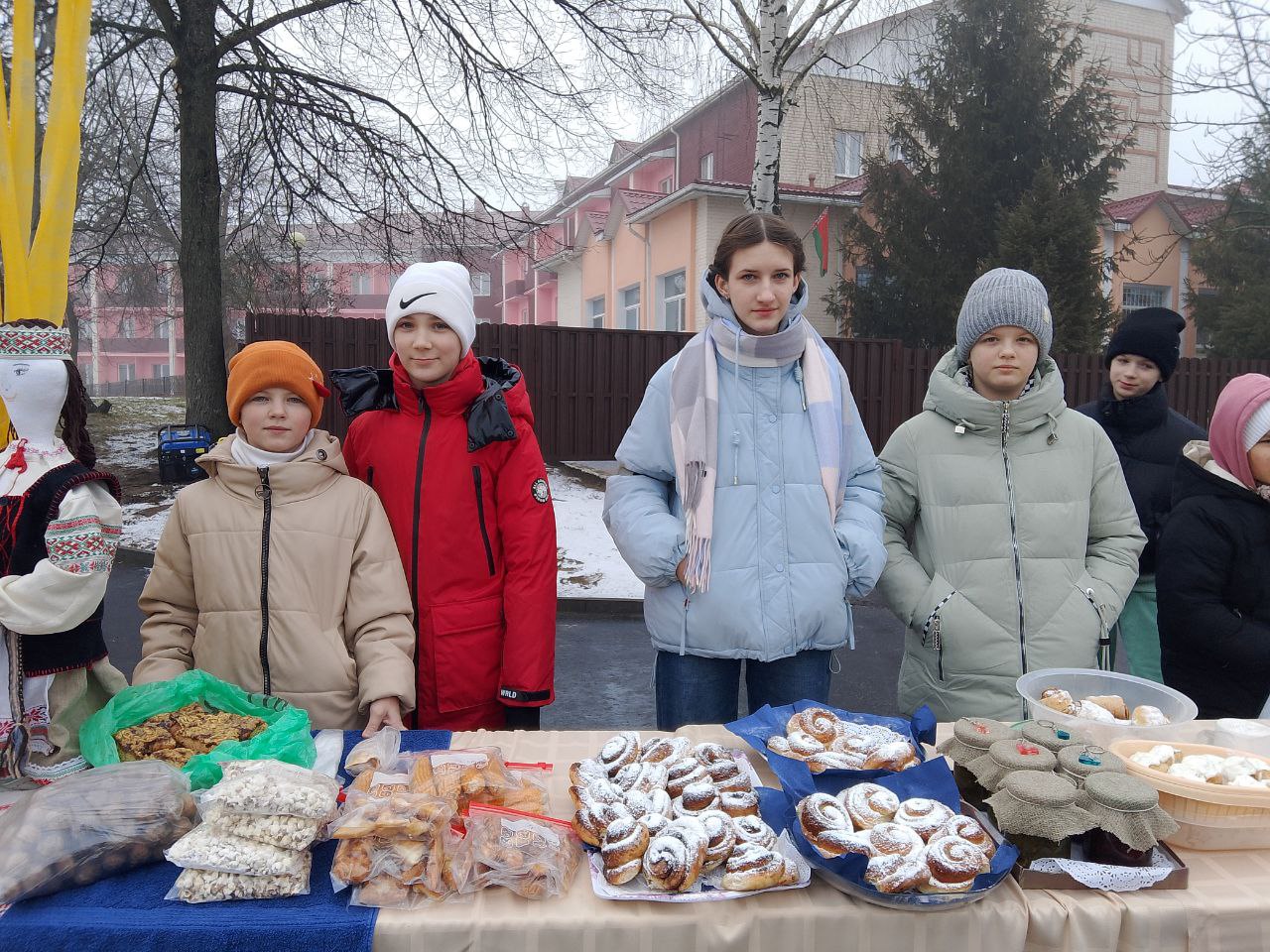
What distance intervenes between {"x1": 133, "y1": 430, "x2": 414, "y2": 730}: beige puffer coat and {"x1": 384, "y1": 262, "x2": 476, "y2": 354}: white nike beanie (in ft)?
1.59

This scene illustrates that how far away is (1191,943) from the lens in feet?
4.45

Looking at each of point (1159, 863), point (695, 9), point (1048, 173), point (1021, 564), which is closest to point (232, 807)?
point (1159, 863)

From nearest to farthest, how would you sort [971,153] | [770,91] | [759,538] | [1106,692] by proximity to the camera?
[1106,692], [759,538], [770,91], [971,153]

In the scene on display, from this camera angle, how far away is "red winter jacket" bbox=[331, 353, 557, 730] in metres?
2.36

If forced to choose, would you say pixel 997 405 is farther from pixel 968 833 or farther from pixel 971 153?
pixel 971 153

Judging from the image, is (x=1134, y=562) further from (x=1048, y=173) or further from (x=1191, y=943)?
(x=1048, y=173)

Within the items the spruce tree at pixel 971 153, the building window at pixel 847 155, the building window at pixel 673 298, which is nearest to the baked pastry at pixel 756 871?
the spruce tree at pixel 971 153

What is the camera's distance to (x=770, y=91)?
319 inches

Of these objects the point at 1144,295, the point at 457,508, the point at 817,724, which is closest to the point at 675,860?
the point at 817,724

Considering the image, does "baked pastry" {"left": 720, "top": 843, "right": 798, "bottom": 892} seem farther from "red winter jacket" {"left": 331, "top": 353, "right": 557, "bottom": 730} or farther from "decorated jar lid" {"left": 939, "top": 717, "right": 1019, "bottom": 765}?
"red winter jacket" {"left": 331, "top": 353, "right": 557, "bottom": 730}

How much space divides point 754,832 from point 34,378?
1657 mm

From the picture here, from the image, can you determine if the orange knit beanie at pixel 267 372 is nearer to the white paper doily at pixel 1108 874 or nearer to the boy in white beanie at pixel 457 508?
the boy in white beanie at pixel 457 508

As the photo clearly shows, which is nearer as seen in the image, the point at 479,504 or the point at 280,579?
the point at 280,579

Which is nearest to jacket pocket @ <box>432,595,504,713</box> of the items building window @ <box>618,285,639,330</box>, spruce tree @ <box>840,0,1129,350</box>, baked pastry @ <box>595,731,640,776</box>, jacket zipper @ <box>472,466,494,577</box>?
jacket zipper @ <box>472,466,494,577</box>
